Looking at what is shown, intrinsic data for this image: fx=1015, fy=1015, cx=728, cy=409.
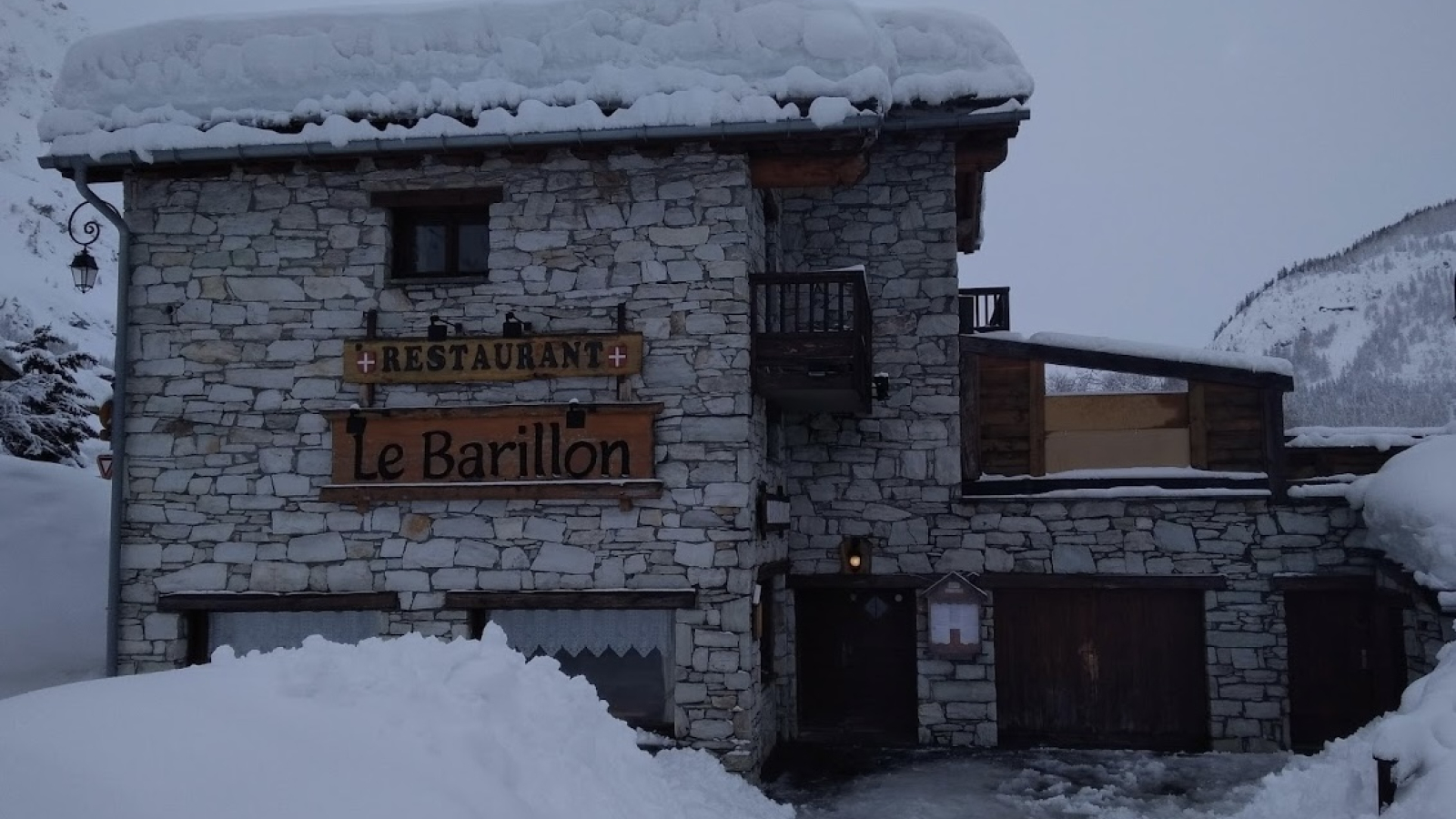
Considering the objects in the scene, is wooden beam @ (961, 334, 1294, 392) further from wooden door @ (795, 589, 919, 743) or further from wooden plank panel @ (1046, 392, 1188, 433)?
wooden door @ (795, 589, 919, 743)

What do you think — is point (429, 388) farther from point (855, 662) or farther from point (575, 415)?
point (855, 662)

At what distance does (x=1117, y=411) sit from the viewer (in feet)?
39.1

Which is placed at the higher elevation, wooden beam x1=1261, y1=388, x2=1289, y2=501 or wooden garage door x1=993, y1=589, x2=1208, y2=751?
wooden beam x1=1261, y1=388, x2=1289, y2=501

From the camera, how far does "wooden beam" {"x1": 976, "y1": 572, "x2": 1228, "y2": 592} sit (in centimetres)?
1084

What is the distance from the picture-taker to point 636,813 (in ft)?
18.4

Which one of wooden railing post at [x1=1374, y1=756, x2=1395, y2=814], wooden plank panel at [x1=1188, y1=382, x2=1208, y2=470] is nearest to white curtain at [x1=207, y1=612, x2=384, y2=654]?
wooden railing post at [x1=1374, y1=756, x2=1395, y2=814]

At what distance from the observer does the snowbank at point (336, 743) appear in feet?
10.5

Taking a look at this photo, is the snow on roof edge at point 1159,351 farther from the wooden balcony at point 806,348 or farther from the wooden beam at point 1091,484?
the wooden balcony at point 806,348

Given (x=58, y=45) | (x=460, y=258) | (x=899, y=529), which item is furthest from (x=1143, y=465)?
(x=58, y=45)

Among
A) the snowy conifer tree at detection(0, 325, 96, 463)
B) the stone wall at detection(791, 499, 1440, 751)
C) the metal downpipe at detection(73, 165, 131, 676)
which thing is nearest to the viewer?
the metal downpipe at detection(73, 165, 131, 676)

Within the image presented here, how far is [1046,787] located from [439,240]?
7.73 meters

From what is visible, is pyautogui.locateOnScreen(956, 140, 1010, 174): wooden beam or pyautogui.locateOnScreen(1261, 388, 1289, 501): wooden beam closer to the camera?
pyautogui.locateOnScreen(1261, 388, 1289, 501): wooden beam

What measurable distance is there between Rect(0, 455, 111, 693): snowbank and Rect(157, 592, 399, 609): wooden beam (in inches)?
76.3

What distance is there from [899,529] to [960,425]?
1.36 m
